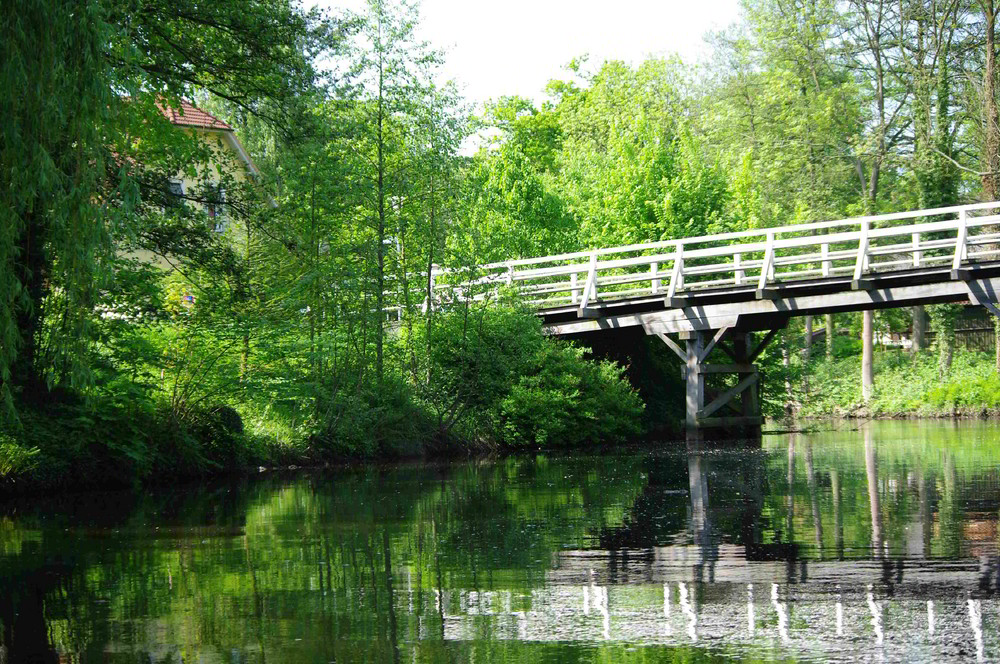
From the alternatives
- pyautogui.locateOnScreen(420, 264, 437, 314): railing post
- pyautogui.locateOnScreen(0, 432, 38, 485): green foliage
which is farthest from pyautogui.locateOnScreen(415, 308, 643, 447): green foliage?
pyautogui.locateOnScreen(0, 432, 38, 485): green foliage

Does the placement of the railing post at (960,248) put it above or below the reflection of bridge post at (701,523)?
above

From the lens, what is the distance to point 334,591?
8.33 m

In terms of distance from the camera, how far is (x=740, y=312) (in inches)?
Answer: 1087

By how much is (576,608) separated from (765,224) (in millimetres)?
37475

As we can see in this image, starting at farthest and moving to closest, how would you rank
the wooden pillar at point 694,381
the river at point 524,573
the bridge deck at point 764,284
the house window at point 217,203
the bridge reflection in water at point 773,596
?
the wooden pillar at point 694,381 → the bridge deck at point 764,284 → the house window at point 217,203 → the river at point 524,573 → the bridge reflection in water at point 773,596

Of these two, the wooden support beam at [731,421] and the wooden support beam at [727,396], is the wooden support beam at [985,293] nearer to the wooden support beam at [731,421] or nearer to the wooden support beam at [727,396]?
the wooden support beam at [727,396]

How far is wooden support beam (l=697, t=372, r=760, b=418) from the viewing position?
28.7 metres

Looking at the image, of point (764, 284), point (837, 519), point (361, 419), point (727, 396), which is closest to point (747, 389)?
point (727, 396)

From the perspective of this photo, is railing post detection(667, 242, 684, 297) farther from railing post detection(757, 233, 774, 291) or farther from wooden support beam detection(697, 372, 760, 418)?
wooden support beam detection(697, 372, 760, 418)

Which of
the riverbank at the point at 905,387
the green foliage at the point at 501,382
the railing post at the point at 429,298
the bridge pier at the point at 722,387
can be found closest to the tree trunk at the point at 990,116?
the riverbank at the point at 905,387

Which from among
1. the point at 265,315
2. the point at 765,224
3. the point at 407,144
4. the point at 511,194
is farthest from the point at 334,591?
the point at 765,224

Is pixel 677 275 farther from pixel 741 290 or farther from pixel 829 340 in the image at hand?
pixel 829 340

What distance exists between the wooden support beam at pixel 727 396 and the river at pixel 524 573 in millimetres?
11800

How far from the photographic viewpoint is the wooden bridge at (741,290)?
2491cm
